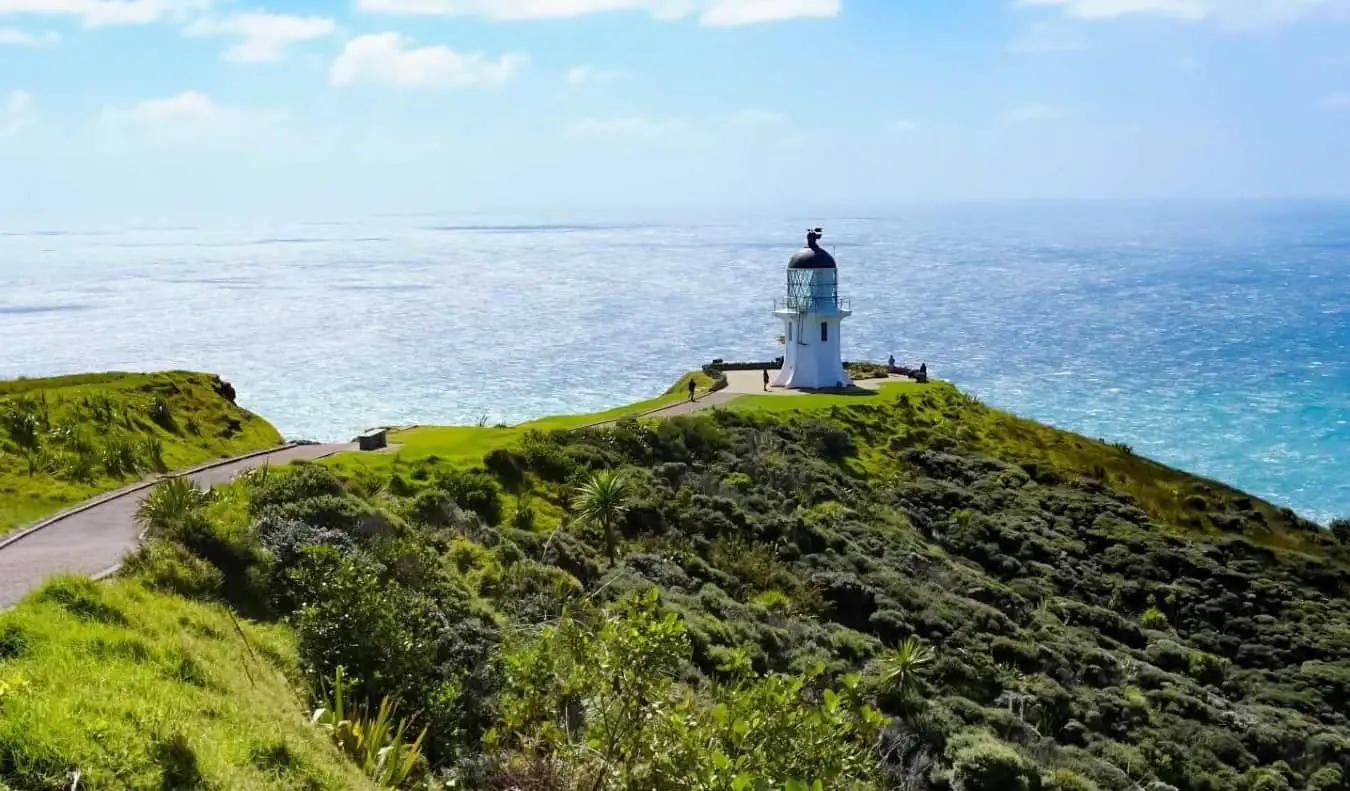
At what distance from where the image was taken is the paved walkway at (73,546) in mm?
13992

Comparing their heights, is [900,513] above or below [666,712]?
below

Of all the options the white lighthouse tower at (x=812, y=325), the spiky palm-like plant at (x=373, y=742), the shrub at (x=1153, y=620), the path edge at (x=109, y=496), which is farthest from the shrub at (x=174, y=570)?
the white lighthouse tower at (x=812, y=325)

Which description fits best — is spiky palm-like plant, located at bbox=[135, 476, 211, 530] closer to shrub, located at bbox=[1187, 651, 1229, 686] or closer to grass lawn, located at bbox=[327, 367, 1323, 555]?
grass lawn, located at bbox=[327, 367, 1323, 555]

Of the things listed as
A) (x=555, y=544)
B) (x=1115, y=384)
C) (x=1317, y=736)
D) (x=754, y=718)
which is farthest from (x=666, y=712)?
(x=1115, y=384)

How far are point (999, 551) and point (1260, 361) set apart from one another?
70858 millimetres

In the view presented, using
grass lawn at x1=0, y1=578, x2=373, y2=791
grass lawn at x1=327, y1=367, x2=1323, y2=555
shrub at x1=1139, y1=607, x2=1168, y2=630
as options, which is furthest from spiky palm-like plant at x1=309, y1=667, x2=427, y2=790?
shrub at x1=1139, y1=607, x2=1168, y2=630

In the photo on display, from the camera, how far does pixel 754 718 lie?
827 centimetres

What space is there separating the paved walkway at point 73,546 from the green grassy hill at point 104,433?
92 centimetres

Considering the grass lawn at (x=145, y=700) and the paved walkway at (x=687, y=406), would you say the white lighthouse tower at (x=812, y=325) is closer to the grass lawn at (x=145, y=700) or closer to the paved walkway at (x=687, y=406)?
the paved walkway at (x=687, y=406)

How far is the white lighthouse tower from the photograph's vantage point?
47438mm

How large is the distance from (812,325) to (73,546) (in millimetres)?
35588

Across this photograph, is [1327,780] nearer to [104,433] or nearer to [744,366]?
[104,433]

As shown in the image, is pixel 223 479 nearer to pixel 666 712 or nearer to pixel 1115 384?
pixel 666 712

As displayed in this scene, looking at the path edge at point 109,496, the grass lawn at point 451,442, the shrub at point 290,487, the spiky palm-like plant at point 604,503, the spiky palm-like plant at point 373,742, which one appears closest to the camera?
the spiky palm-like plant at point 373,742
